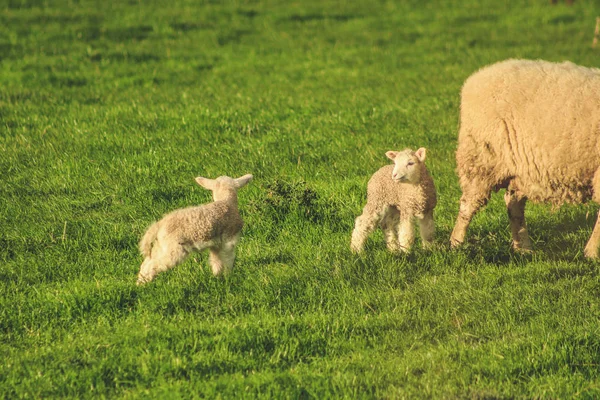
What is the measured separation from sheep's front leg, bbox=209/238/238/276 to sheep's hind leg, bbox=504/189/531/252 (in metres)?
2.78

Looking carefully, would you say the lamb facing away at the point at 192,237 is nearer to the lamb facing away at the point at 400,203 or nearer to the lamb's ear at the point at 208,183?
the lamb's ear at the point at 208,183

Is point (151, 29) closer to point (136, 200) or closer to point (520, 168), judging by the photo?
point (136, 200)

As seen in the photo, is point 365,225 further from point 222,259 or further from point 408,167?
point 222,259

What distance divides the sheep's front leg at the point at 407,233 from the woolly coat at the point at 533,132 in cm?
100

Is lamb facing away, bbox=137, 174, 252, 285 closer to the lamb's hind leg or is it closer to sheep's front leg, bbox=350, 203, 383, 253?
the lamb's hind leg

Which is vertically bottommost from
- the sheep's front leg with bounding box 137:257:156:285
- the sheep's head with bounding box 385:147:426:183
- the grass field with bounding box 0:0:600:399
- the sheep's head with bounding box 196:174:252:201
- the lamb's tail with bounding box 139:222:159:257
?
the grass field with bounding box 0:0:600:399

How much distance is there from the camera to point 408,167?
752 centimetres

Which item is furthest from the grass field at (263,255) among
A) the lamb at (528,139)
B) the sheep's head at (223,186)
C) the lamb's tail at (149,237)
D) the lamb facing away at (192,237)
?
the sheep's head at (223,186)

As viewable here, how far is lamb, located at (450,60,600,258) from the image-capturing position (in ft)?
25.4

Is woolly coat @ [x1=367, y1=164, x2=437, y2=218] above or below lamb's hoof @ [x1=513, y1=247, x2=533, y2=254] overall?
above

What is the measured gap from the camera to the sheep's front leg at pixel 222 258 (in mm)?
7070

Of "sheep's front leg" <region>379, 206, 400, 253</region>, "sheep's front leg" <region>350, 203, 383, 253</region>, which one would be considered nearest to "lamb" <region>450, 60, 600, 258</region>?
"sheep's front leg" <region>379, 206, 400, 253</region>

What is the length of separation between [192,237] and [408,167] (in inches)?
76.6

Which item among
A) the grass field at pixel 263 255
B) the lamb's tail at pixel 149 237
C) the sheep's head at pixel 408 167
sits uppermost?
the sheep's head at pixel 408 167
